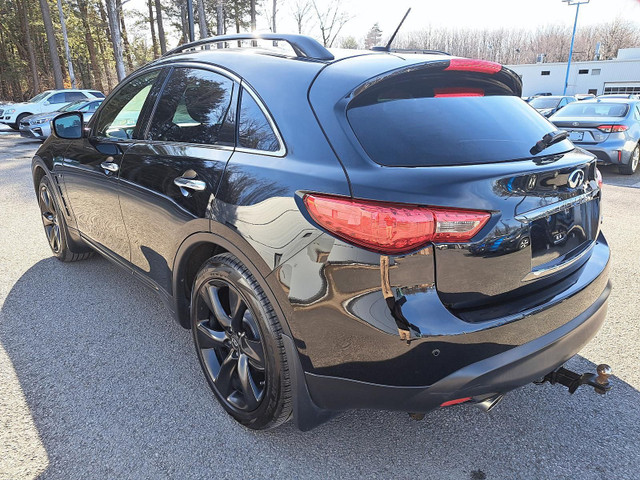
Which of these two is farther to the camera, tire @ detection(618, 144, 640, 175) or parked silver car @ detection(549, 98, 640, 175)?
tire @ detection(618, 144, 640, 175)

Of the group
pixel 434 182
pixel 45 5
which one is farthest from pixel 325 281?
pixel 45 5

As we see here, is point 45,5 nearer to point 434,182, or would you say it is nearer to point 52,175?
point 52,175

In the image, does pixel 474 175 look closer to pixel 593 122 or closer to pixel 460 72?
pixel 460 72

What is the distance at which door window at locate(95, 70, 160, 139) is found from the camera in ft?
9.64

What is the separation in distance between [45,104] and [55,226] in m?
16.9

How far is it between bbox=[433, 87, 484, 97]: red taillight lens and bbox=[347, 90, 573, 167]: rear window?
0.03m

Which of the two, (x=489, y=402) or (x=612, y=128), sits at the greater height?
(x=489, y=402)

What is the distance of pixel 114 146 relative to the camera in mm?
2990

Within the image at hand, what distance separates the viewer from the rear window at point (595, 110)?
9.49 metres

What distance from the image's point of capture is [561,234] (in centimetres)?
184

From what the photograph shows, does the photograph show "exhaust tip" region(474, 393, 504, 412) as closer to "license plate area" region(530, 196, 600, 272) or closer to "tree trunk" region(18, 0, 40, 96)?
"license plate area" region(530, 196, 600, 272)

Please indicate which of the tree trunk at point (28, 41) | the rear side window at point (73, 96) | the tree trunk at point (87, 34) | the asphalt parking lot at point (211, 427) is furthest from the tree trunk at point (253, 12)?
the asphalt parking lot at point (211, 427)


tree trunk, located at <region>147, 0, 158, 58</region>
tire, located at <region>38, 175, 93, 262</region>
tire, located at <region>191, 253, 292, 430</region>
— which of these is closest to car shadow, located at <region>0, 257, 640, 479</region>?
tire, located at <region>191, 253, 292, 430</region>

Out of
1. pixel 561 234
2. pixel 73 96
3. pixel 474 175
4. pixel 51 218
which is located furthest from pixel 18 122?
pixel 561 234
